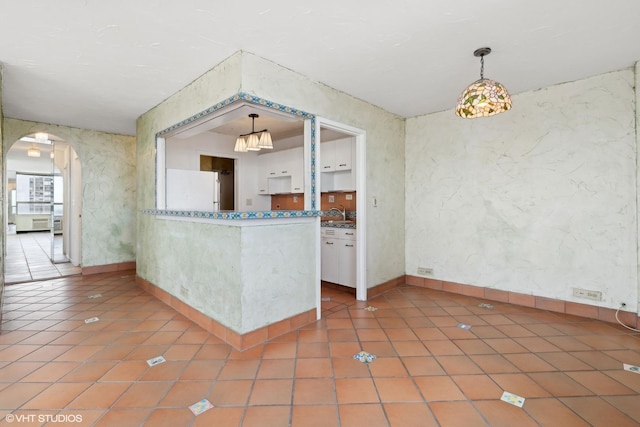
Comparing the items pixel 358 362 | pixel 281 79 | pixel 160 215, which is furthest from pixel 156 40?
pixel 358 362

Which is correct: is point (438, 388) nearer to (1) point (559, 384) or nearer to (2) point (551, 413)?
(2) point (551, 413)

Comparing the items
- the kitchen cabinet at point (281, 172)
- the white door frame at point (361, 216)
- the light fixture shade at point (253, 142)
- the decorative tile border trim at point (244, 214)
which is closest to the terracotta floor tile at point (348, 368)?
the decorative tile border trim at point (244, 214)

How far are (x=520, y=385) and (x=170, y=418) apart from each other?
2097 mm

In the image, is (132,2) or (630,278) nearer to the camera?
(132,2)

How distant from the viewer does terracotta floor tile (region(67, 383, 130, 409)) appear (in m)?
1.67

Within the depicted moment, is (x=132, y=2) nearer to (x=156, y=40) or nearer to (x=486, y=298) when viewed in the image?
(x=156, y=40)

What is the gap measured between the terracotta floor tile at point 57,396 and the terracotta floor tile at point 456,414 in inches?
83.2

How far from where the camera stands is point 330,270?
162 inches

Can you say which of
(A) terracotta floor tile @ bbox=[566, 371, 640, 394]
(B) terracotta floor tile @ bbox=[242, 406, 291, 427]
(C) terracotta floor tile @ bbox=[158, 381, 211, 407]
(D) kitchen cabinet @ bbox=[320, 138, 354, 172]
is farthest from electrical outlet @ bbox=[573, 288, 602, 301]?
(C) terracotta floor tile @ bbox=[158, 381, 211, 407]

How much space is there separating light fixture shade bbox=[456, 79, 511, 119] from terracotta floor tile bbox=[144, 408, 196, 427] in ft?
9.27

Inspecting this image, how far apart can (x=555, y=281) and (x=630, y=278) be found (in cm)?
57

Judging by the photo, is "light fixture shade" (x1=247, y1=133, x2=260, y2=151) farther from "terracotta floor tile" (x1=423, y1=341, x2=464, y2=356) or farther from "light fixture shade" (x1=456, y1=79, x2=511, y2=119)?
"terracotta floor tile" (x1=423, y1=341, x2=464, y2=356)

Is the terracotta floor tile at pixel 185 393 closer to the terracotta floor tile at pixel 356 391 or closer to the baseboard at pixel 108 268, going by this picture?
the terracotta floor tile at pixel 356 391

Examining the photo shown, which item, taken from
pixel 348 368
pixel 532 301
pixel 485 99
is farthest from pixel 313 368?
pixel 532 301
